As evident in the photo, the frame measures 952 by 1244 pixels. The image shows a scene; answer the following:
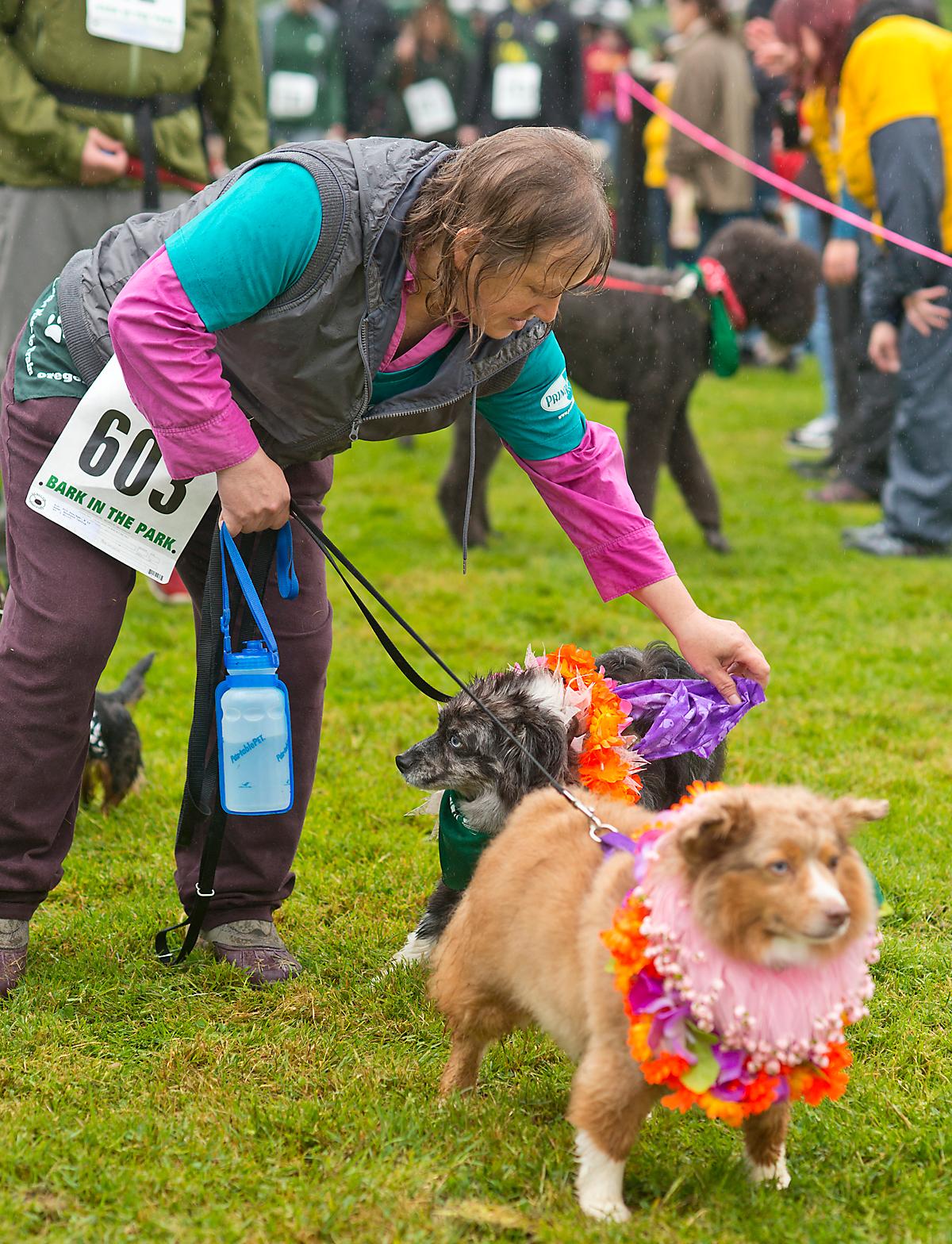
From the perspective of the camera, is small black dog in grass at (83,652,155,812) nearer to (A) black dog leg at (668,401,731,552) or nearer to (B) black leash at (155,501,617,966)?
(B) black leash at (155,501,617,966)

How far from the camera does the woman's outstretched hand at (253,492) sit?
2.47 metres

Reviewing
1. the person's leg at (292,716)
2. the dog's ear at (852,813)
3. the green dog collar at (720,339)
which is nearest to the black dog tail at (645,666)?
the person's leg at (292,716)

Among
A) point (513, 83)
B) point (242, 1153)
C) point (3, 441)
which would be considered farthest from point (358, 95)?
point (242, 1153)

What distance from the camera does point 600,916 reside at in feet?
7.29

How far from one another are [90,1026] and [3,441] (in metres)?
1.22

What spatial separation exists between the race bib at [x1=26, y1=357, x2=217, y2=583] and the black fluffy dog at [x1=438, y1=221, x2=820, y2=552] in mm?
3502

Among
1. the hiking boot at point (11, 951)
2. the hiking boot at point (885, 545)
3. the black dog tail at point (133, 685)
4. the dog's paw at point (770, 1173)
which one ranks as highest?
the dog's paw at point (770, 1173)

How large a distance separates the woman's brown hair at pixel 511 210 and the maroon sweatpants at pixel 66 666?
66cm

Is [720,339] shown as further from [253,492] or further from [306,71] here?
[306,71]

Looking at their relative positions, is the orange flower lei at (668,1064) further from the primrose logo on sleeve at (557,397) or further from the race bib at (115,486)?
the race bib at (115,486)

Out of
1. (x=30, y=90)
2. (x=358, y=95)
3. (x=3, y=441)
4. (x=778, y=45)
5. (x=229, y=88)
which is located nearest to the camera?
(x=3, y=441)

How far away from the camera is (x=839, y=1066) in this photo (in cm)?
213

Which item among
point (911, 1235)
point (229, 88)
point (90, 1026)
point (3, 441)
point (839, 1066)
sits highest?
point (229, 88)

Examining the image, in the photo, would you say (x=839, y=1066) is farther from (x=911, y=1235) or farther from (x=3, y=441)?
(x=3, y=441)
